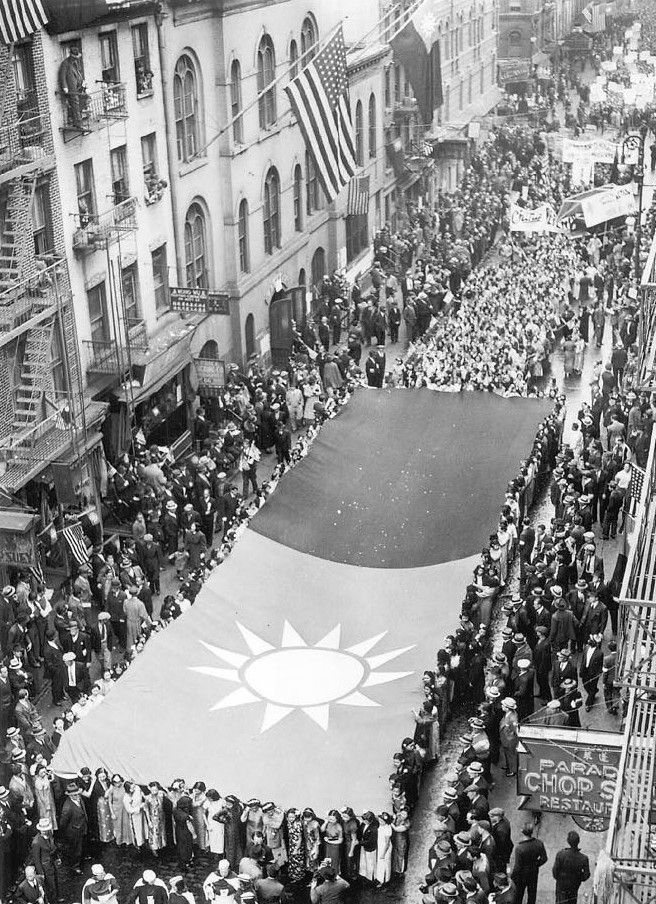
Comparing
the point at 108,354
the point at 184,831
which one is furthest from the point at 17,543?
the point at 184,831

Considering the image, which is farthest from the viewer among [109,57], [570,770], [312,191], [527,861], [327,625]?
[312,191]

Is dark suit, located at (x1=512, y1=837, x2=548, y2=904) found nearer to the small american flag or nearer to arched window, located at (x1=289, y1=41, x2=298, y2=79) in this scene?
the small american flag

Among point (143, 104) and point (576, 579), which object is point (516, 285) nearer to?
point (143, 104)

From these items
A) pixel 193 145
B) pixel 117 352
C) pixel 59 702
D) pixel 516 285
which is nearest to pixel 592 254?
pixel 516 285

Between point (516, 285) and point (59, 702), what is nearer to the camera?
point (59, 702)

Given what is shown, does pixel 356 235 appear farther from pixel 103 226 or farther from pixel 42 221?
pixel 42 221

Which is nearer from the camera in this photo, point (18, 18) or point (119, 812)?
point (119, 812)

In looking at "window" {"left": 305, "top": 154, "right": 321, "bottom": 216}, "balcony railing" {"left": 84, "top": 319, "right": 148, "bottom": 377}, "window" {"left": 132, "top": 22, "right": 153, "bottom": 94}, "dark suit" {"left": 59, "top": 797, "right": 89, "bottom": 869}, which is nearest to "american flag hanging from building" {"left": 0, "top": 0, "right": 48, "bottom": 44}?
"window" {"left": 132, "top": 22, "right": 153, "bottom": 94}
